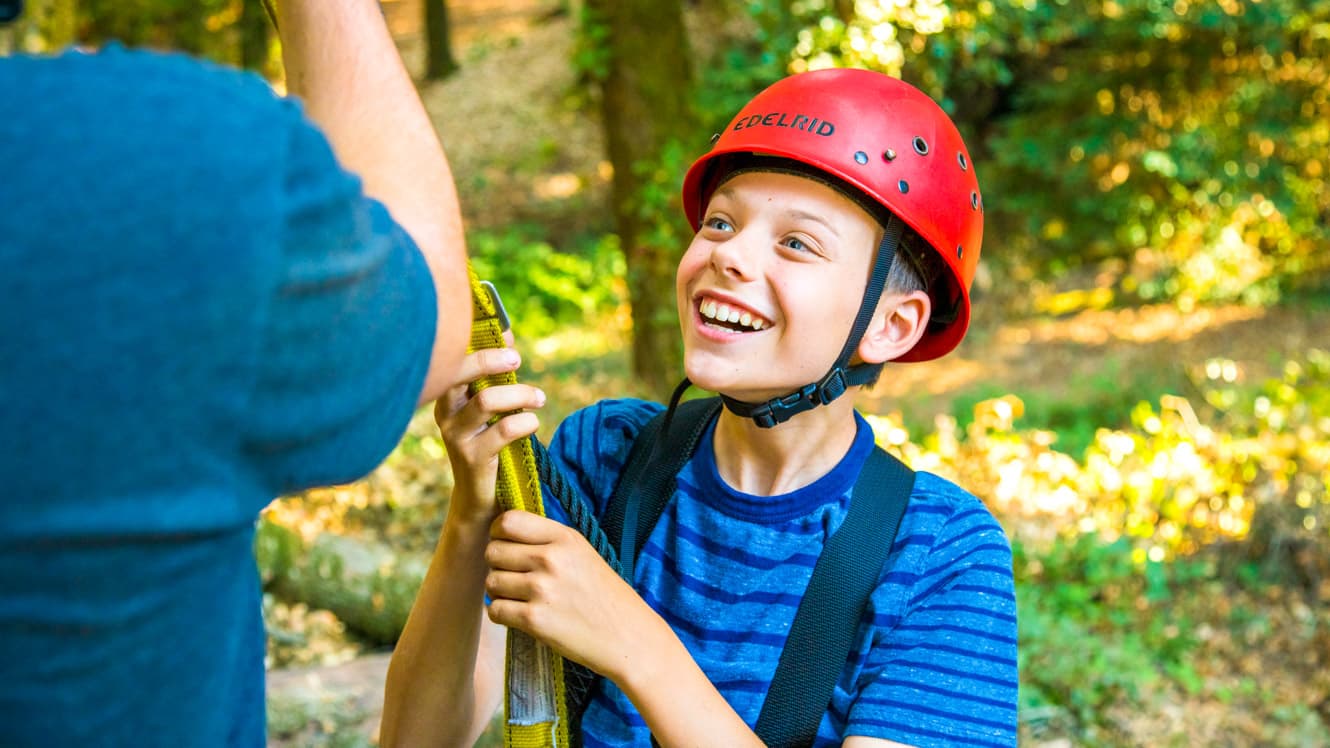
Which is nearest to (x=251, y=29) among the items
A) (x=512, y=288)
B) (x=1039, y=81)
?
(x=512, y=288)

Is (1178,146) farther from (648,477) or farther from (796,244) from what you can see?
(648,477)

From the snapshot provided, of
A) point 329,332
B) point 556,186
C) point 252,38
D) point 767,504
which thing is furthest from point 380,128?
point 556,186

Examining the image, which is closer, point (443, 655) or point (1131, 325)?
point (443, 655)

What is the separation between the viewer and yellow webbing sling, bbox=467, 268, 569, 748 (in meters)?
1.75

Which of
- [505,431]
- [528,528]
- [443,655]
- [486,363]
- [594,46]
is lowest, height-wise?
[594,46]

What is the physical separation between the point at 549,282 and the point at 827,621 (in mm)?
10801

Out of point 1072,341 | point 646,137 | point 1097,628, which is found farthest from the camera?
point 1072,341

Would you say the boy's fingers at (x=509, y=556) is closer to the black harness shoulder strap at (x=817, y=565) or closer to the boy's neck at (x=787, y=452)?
the black harness shoulder strap at (x=817, y=565)

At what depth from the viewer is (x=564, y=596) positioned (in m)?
1.63

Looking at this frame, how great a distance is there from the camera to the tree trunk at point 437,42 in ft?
61.4

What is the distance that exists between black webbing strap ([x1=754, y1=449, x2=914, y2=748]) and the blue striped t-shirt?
36 mm

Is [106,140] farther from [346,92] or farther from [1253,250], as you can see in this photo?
[1253,250]

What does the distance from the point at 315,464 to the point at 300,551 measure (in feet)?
14.0

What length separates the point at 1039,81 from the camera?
439 inches
